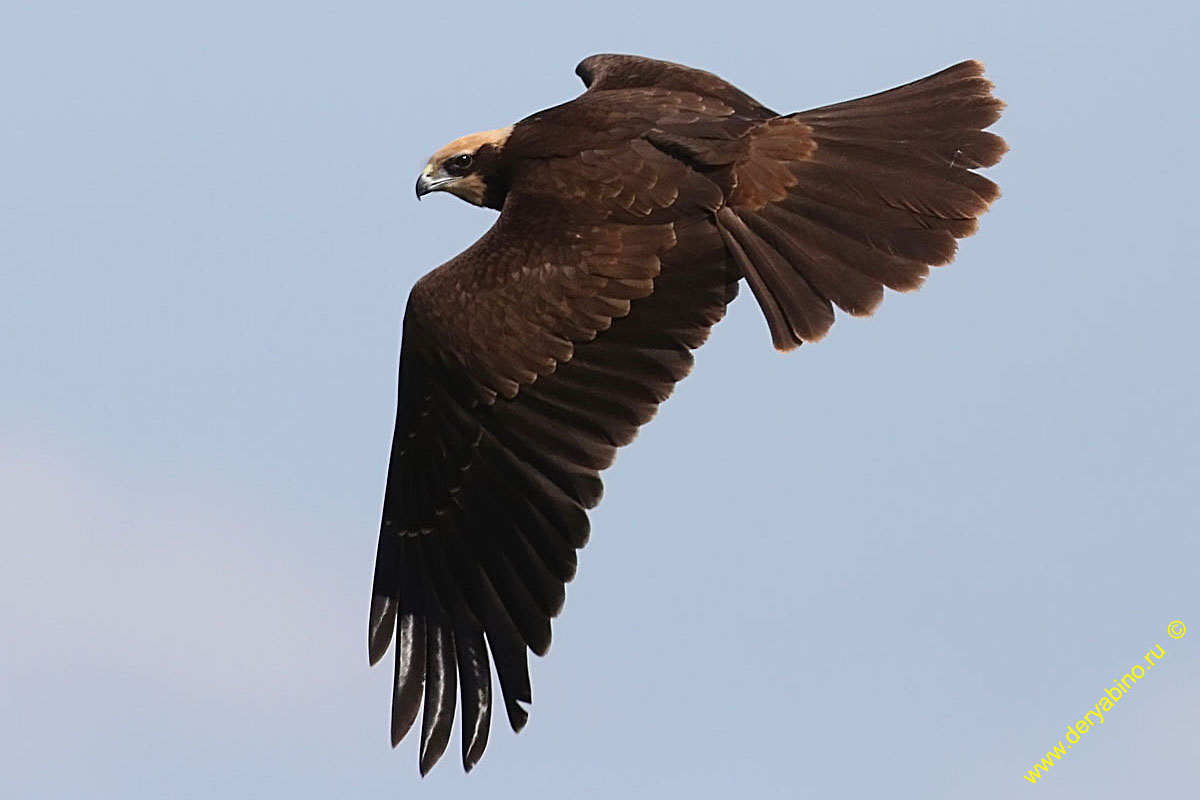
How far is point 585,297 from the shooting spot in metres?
10.7

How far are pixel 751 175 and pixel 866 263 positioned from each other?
0.63 metres

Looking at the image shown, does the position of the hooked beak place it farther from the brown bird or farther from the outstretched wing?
the outstretched wing

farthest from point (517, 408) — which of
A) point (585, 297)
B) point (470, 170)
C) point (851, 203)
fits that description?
point (851, 203)

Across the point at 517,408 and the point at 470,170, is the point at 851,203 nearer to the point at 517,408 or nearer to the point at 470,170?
the point at 517,408

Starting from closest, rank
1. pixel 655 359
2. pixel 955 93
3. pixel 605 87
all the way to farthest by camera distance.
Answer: pixel 655 359
pixel 955 93
pixel 605 87

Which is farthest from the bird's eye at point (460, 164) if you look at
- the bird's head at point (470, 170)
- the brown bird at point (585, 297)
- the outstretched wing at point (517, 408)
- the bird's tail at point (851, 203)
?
the bird's tail at point (851, 203)

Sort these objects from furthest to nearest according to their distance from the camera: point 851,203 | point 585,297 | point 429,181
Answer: point 429,181 → point 851,203 → point 585,297

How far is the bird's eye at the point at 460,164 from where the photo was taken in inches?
472

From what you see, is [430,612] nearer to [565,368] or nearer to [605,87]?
[565,368]

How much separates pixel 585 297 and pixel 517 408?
0.58 metres

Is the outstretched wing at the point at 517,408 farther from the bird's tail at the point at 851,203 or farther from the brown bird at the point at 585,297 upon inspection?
the bird's tail at the point at 851,203

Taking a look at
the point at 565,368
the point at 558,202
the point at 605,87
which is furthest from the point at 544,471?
the point at 605,87

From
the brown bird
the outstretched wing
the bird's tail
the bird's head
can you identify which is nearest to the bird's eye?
the bird's head

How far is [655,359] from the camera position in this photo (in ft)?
35.3
